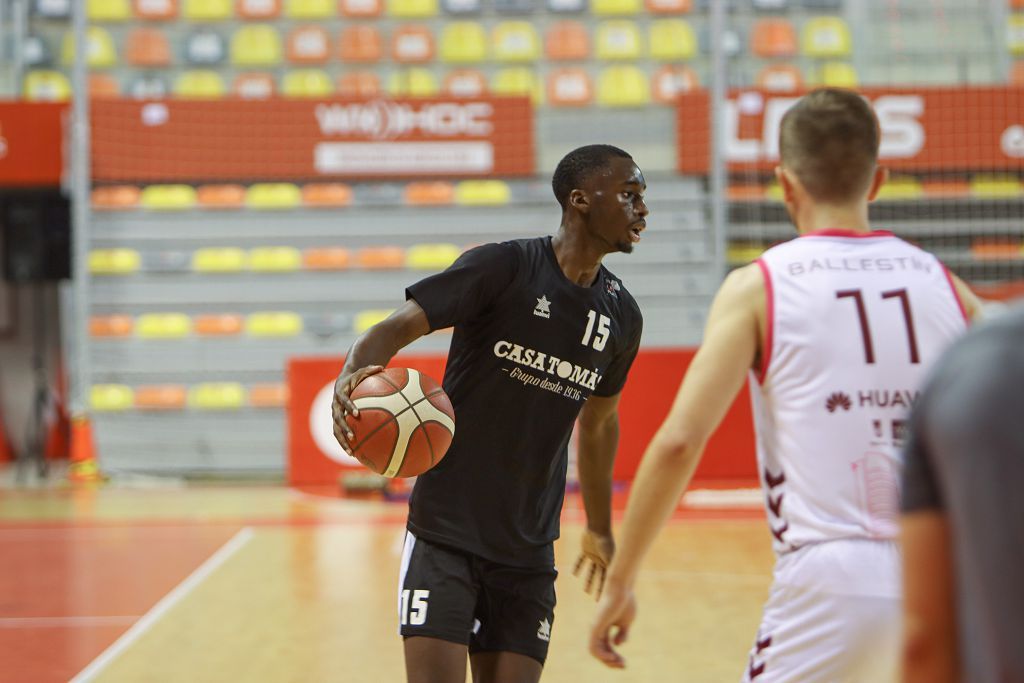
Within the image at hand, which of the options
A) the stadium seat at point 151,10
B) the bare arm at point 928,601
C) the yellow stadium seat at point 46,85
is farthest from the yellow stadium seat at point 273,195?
the bare arm at point 928,601

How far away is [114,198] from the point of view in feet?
46.8

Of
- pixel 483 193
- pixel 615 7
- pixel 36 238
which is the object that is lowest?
pixel 36 238

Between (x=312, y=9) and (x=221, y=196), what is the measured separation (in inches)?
121

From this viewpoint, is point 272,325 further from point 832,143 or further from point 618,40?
point 832,143

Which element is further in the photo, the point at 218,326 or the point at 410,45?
the point at 410,45

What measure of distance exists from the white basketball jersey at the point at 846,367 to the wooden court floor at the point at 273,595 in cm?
323

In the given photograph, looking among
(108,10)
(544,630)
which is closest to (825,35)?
(108,10)

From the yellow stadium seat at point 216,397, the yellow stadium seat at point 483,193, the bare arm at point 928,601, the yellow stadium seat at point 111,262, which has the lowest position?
the yellow stadium seat at point 216,397

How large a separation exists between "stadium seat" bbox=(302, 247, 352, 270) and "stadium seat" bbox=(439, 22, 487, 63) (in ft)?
10.5

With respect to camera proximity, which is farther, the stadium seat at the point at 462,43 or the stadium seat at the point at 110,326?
the stadium seat at the point at 462,43

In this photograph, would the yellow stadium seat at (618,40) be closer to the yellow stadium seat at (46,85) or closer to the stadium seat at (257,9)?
the stadium seat at (257,9)

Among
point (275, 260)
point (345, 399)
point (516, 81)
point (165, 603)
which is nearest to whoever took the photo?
point (345, 399)

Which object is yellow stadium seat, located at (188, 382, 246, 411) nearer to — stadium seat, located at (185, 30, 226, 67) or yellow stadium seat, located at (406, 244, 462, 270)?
yellow stadium seat, located at (406, 244, 462, 270)

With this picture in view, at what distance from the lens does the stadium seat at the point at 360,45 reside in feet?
51.0
